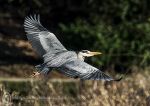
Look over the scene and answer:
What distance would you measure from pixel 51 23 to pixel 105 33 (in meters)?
4.24

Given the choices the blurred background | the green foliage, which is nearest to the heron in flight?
the blurred background

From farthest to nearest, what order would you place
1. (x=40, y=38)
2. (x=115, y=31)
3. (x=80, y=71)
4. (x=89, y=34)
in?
(x=89, y=34)
(x=115, y=31)
(x=40, y=38)
(x=80, y=71)

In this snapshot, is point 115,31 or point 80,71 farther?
point 115,31

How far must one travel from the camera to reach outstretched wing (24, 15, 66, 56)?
764cm

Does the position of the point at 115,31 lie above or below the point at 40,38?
above

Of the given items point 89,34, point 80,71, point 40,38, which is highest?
point 89,34

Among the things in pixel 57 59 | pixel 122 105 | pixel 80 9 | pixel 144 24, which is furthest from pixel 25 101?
pixel 80 9

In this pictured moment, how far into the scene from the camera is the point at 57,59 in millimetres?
7262

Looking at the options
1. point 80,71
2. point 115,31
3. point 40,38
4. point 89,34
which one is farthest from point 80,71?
point 89,34

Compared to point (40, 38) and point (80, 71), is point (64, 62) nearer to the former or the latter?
point (80, 71)

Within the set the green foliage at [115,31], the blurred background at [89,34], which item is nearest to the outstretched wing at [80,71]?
the blurred background at [89,34]

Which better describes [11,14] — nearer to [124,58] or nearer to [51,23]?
[51,23]

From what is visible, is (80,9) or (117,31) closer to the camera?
(117,31)

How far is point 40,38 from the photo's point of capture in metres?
7.93
